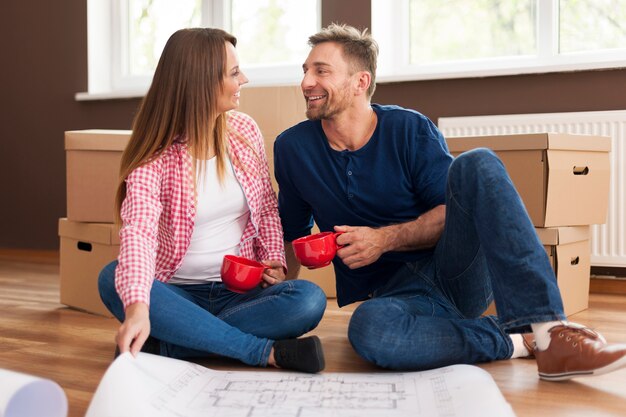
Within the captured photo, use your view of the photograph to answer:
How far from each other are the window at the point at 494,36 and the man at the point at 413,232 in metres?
1.43

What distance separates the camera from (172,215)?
64.2 inches

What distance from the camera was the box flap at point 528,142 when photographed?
7.16 feet

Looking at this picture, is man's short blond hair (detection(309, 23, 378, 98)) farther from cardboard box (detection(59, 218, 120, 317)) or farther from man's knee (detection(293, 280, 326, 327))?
cardboard box (detection(59, 218, 120, 317))

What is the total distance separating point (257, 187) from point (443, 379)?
0.63 meters

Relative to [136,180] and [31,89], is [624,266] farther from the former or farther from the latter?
[31,89]

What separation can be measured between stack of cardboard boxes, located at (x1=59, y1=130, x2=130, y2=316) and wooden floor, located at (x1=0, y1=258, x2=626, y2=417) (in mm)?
118

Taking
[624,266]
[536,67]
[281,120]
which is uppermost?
[536,67]

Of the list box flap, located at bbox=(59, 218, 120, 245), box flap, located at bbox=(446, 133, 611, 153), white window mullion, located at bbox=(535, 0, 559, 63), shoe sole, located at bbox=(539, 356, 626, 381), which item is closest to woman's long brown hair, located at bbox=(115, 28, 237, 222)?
box flap, located at bbox=(59, 218, 120, 245)

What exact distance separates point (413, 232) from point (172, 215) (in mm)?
495

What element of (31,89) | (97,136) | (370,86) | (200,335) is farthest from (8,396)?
(31,89)

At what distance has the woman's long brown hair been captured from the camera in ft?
5.42

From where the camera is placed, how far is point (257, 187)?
68.2 inches

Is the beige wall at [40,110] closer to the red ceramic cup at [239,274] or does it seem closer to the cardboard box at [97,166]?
the cardboard box at [97,166]

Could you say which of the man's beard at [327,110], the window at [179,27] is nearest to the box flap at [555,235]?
the man's beard at [327,110]
